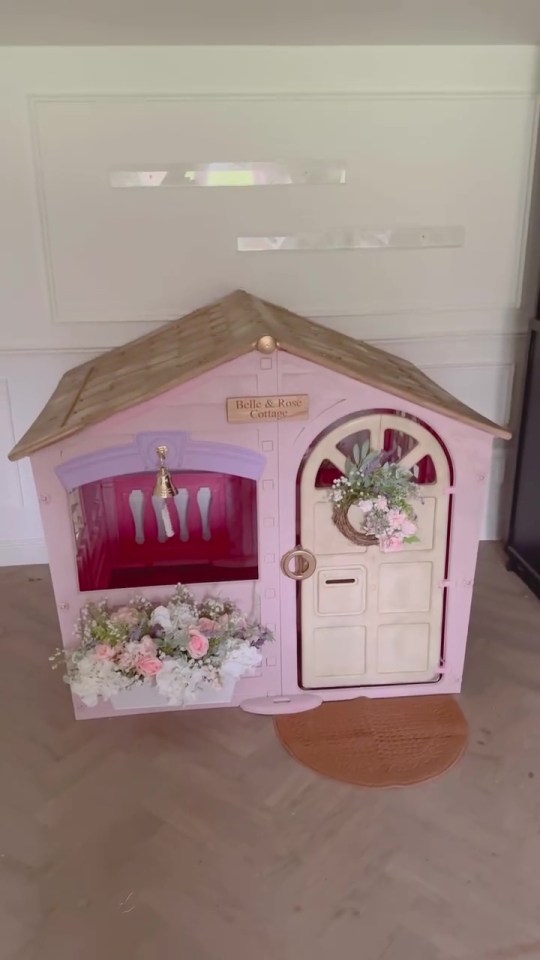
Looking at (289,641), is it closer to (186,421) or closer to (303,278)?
(186,421)

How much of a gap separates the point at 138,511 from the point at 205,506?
0.79ft

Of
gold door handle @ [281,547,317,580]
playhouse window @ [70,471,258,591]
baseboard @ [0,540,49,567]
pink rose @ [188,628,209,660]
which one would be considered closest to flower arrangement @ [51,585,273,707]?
pink rose @ [188,628,209,660]

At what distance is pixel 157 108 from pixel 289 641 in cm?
197

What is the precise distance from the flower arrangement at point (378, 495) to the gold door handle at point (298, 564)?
0.16m

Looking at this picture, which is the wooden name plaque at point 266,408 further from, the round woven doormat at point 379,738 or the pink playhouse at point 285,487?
the round woven doormat at point 379,738

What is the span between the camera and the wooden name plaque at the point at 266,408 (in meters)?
2.11

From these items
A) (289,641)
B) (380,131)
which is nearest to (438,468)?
(289,641)

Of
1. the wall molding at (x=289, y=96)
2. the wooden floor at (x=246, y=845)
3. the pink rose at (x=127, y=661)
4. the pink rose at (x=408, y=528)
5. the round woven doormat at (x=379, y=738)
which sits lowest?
the wooden floor at (x=246, y=845)

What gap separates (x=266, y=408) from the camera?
2123mm

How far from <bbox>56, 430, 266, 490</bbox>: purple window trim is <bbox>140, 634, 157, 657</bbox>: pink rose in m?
0.49

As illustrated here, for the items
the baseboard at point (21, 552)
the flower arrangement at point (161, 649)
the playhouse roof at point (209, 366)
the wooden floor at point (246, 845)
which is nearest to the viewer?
the wooden floor at point (246, 845)

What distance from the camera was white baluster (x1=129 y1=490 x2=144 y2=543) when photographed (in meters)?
2.68

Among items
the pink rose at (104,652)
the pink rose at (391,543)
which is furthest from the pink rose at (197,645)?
the pink rose at (391,543)

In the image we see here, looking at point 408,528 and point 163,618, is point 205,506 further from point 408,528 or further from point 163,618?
point 408,528
